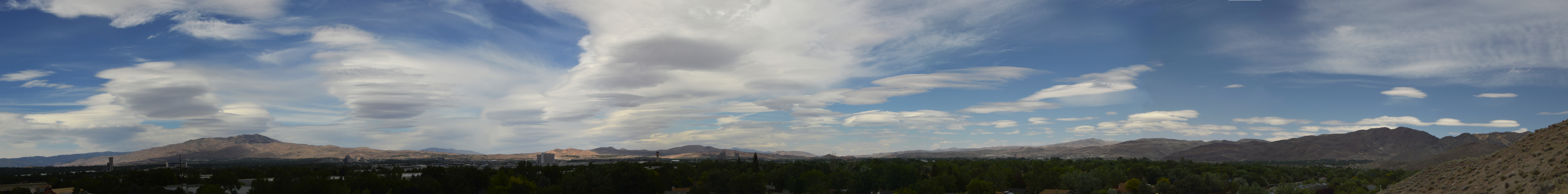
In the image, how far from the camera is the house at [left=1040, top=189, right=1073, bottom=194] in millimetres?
78225

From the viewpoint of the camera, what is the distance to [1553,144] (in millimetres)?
42969

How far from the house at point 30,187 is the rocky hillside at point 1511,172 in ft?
406

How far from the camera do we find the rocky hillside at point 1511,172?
A: 34562 millimetres

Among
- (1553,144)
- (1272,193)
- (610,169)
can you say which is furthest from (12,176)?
(1553,144)

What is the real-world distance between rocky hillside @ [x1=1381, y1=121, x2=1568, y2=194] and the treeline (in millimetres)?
16927

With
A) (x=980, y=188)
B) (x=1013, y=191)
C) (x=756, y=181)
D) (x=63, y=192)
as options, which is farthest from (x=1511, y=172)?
(x=63, y=192)

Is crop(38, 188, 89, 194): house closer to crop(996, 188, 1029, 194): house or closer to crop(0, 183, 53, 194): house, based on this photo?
crop(0, 183, 53, 194): house

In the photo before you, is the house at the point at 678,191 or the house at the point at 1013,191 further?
the house at the point at 678,191

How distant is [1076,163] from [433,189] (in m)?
123

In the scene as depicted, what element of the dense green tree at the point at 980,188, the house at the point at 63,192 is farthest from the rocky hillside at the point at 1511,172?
the house at the point at 63,192

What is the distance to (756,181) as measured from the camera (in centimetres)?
7519

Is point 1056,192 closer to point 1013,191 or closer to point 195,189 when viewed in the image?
point 1013,191

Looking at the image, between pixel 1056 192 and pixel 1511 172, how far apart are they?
3984 centimetres

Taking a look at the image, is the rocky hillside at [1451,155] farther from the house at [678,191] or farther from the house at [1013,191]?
the house at [678,191]
